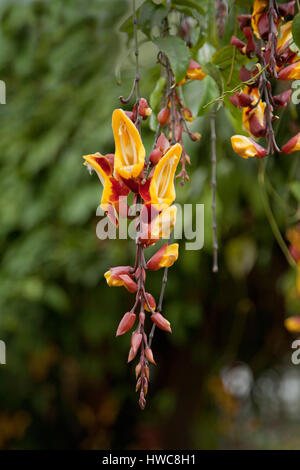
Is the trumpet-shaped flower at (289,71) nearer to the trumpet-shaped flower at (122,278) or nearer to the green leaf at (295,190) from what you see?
the trumpet-shaped flower at (122,278)

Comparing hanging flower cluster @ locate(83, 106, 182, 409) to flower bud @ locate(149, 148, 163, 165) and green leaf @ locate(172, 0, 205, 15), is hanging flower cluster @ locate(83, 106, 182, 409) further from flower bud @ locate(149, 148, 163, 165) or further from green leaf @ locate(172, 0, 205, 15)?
green leaf @ locate(172, 0, 205, 15)

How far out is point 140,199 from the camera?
1.34ft

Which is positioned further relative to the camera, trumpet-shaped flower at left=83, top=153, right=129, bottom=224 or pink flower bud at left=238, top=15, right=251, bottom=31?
pink flower bud at left=238, top=15, right=251, bottom=31

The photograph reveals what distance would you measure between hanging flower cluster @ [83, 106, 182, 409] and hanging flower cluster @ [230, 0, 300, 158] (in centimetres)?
8

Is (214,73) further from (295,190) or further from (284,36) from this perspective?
(295,190)

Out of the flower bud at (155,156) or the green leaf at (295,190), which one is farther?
the green leaf at (295,190)

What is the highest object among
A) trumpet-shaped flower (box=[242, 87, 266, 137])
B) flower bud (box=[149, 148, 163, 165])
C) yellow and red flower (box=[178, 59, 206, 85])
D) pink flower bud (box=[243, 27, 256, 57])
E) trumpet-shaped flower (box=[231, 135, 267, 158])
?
pink flower bud (box=[243, 27, 256, 57])

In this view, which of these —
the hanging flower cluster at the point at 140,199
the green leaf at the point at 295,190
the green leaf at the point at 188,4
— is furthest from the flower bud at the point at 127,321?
the green leaf at the point at 295,190

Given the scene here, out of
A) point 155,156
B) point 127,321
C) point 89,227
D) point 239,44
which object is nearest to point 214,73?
point 239,44

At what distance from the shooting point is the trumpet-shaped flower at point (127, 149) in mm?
394

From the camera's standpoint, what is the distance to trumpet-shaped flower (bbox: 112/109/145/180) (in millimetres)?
394

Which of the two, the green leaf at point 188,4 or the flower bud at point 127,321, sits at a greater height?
the green leaf at point 188,4

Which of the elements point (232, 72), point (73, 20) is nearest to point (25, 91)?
point (73, 20)

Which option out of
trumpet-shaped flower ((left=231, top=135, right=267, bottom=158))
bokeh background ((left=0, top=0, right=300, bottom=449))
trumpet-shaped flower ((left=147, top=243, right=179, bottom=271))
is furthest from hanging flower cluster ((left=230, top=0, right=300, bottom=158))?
bokeh background ((left=0, top=0, right=300, bottom=449))
